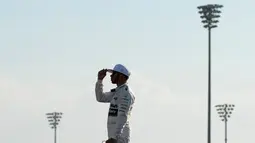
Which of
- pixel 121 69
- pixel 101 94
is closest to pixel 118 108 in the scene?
pixel 101 94

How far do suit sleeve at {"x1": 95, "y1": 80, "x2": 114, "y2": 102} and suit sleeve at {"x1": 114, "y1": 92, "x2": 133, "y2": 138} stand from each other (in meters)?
0.28

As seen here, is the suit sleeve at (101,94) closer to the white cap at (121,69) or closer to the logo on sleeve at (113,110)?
the logo on sleeve at (113,110)

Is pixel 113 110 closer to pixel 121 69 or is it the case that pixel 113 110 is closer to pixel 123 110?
pixel 123 110

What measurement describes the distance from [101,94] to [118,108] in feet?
1.25

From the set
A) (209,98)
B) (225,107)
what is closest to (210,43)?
(209,98)

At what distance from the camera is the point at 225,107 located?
136750 millimetres

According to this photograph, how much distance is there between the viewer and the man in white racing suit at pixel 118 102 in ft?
45.4

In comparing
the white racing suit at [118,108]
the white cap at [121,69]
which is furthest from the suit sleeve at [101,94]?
the white cap at [121,69]

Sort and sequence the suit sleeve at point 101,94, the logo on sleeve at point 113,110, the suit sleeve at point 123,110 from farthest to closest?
the suit sleeve at point 101,94 < the logo on sleeve at point 113,110 < the suit sleeve at point 123,110

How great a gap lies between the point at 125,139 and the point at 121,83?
78cm

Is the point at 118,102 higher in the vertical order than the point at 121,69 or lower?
lower

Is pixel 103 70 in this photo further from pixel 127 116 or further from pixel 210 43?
pixel 210 43

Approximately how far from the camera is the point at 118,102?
46.2 ft

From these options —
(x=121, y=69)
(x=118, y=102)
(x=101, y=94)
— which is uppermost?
(x=121, y=69)
